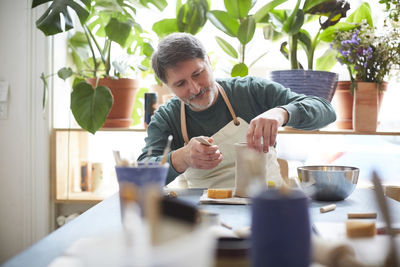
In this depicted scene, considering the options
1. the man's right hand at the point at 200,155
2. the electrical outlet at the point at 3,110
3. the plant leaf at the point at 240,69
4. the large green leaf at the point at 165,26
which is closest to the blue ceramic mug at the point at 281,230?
the man's right hand at the point at 200,155

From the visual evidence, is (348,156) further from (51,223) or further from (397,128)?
(51,223)

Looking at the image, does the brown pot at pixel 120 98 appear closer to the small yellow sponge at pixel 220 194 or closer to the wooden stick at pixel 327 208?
the small yellow sponge at pixel 220 194

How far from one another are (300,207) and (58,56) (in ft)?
8.06

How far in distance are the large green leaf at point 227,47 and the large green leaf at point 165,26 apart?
0.27 m

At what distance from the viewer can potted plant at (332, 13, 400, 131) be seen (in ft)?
7.48

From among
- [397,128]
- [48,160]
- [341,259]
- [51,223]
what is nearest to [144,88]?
[48,160]

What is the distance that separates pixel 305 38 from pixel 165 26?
827 millimetres

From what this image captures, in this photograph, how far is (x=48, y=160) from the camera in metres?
2.68

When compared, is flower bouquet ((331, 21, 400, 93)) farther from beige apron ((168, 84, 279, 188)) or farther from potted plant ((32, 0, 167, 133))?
potted plant ((32, 0, 167, 133))

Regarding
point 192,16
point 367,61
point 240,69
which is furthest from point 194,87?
point 367,61

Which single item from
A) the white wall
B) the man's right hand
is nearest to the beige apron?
the man's right hand

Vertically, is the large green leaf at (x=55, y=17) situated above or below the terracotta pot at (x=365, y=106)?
above

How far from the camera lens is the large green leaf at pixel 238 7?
244 cm

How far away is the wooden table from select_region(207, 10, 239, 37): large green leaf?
1.36 metres
